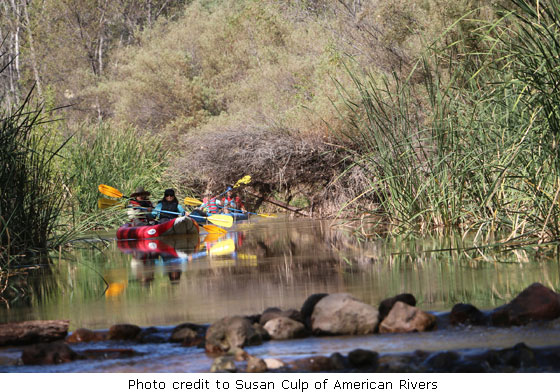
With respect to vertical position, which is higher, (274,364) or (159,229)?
(159,229)

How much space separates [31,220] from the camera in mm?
8008

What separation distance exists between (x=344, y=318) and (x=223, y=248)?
6558 mm

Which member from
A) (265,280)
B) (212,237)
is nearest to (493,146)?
(265,280)

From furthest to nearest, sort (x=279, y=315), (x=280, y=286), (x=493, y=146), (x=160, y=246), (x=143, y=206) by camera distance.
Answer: (x=143, y=206) → (x=160, y=246) → (x=493, y=146) → (x=280, y=286) → (x=279, y=315)

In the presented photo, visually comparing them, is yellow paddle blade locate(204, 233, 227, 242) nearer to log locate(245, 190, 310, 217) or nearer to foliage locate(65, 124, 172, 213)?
foliage locate(65, 124, 172, 213)

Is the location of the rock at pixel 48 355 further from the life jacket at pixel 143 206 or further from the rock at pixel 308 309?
the life jacket at pixel 143 206

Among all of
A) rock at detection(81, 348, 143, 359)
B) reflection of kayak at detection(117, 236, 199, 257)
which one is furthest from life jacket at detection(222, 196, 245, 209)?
rock at detection(81, 348, 143, 359)

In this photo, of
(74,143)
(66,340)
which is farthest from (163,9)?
(66,340)

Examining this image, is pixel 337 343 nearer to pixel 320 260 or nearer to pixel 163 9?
pixel 320 260

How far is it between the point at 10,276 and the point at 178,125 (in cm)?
2487

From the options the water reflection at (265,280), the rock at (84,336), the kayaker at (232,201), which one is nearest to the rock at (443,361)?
the water reflection at (265,280)

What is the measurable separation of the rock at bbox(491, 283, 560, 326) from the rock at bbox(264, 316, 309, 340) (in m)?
0.97

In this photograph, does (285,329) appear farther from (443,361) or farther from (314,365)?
(443,361)

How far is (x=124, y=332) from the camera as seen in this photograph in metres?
4.14
